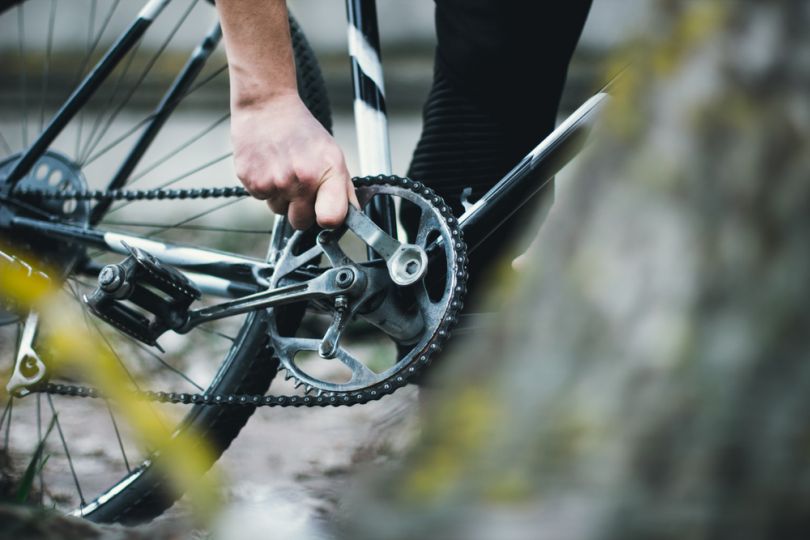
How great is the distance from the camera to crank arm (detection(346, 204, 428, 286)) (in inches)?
40.2

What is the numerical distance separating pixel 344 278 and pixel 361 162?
192mm

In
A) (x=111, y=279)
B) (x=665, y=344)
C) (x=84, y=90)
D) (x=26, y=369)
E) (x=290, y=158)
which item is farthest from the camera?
(x=84, y=90)

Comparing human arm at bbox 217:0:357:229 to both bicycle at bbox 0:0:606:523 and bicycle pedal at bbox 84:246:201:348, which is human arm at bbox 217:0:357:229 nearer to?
bicycle at bbox 0:0:606:523

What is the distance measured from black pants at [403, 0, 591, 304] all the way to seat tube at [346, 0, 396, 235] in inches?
4.5

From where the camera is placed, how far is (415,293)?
1.04 m

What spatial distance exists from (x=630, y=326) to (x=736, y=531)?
3.6 inches

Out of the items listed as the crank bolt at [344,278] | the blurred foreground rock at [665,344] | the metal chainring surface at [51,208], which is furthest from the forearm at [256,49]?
the blurred foreground rock at [665,344]

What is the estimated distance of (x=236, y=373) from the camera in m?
1.26

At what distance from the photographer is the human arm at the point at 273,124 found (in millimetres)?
1006

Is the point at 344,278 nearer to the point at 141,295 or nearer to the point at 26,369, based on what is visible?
the point at 141,295

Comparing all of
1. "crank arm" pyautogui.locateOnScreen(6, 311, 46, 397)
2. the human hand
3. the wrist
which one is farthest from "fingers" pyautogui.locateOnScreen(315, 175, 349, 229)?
"crank arm" pyautogui.locateOnScreen(6, 311, 46, 397)

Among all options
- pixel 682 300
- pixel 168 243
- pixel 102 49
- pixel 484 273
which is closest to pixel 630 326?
pixel 682 300

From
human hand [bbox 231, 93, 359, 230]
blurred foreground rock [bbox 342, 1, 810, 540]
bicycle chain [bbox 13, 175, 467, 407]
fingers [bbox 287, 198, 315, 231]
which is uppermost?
human hand [bbox 231, 93, 359, 230]

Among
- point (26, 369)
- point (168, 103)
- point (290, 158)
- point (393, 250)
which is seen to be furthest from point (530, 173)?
point (26, 369)
